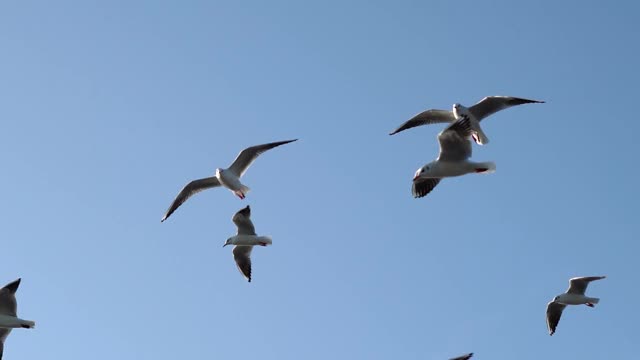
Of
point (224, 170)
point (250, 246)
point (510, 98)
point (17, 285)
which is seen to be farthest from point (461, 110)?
point (17, 285)

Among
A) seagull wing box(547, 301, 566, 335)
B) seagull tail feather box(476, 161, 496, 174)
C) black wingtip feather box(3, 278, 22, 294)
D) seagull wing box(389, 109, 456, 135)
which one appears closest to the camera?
seagull tail feather box(476, 161, 496, 174)

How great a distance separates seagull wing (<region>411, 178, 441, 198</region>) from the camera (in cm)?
2084

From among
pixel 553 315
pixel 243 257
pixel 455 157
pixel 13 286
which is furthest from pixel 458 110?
pixel 13 286

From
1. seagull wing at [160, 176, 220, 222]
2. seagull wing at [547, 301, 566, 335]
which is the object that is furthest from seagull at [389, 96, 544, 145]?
seagull wing at [547, 301, 566, 335]

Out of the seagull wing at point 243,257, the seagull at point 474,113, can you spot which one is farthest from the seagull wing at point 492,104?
the seagull wing at point 243,257

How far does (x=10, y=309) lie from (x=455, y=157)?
9.79 m

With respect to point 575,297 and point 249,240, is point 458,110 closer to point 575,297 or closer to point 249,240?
point 249,240

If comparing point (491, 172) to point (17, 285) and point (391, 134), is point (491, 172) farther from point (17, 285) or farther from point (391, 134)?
point (17, 285)

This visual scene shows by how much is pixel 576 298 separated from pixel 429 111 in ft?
20.6

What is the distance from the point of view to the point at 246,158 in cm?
2423

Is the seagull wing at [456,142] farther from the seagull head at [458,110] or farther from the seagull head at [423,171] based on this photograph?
the seagull head at [458,110]

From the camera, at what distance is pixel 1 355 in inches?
910

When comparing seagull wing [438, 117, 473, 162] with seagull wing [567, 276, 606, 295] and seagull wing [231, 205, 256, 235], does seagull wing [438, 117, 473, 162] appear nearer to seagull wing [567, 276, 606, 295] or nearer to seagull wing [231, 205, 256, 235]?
seagull wing [567, 276, 606, 295]

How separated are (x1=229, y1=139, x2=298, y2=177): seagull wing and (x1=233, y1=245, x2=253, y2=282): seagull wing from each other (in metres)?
3.08
